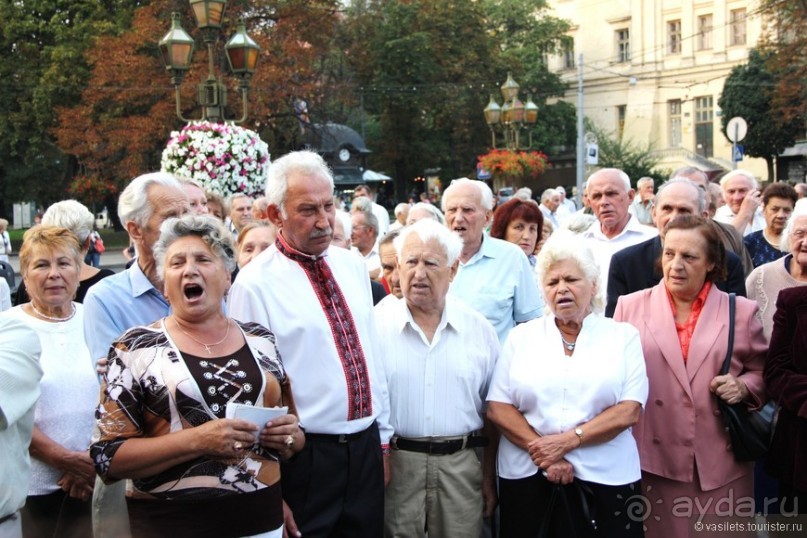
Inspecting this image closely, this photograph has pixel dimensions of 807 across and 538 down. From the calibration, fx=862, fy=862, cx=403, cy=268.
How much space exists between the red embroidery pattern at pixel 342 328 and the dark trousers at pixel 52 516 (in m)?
1.50

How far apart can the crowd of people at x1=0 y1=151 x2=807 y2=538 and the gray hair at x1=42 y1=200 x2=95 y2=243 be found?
0.85 metres

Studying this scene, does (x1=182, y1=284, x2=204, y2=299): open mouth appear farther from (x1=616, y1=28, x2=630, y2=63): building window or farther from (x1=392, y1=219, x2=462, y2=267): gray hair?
(x1=616, y1=28, x2=630, y2=63): building window

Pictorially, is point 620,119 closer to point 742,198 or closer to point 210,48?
point 210,48

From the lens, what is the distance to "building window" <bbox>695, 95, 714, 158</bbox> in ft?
182

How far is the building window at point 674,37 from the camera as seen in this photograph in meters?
56.8

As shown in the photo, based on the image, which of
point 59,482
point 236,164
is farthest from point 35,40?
point 59,482

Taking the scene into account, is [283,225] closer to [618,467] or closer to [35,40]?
[618,467]

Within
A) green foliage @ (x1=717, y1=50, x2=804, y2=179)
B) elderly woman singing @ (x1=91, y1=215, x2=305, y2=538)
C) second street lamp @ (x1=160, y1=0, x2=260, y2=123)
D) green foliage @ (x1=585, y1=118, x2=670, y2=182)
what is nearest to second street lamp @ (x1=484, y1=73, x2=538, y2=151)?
second street lamp @ (x1=160, y1=0, x2=260, y2=123)

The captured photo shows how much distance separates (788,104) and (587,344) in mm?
34453

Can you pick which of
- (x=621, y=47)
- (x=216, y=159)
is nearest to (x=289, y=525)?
(x=216, y=159)

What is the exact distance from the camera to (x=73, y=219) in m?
5.57

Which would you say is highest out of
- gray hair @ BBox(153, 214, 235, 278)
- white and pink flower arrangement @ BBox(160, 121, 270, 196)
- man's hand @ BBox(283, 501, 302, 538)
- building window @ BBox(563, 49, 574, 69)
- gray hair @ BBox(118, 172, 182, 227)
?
building window @ BBox(563, 49, 574, 69)

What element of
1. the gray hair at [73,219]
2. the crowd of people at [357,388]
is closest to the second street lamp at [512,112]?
the crowd of people at [357,388]

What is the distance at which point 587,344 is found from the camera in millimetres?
4266
